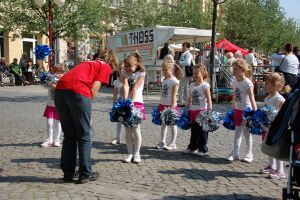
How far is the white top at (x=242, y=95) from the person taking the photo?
7629mm

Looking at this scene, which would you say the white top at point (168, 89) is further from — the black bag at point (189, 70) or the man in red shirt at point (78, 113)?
the black bag at point (189, 70)

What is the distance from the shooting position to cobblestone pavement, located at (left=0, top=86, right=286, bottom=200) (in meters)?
5.74

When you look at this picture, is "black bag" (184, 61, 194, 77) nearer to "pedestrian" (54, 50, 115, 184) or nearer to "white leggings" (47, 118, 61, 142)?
"white leggings" (47, 118, 61, 142)

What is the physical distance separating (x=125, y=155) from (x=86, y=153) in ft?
6.22

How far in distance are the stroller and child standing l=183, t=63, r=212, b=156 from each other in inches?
116

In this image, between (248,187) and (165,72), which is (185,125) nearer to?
(165,72)

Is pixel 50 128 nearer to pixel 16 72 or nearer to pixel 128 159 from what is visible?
pixel 128 159

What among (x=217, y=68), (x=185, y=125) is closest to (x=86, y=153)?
(x=185, y=125)

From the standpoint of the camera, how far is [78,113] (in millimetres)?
6102

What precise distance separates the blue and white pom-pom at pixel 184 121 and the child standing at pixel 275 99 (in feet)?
5.36

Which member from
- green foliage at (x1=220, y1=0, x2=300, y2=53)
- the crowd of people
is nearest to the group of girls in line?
the crowd of people

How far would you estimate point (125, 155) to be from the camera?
798 cm

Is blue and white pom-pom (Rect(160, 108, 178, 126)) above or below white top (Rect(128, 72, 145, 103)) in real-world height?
below

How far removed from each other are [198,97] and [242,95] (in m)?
0.83
